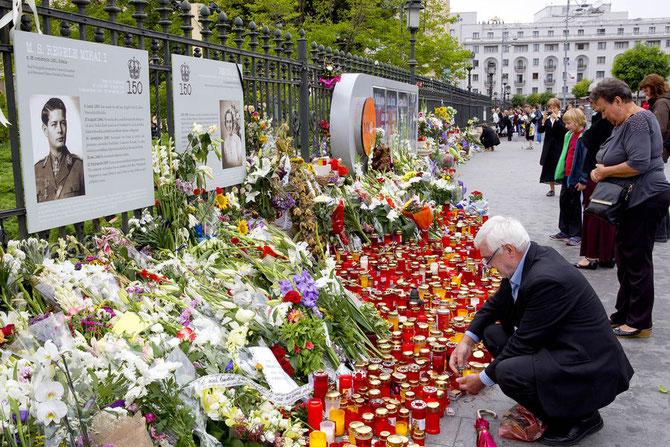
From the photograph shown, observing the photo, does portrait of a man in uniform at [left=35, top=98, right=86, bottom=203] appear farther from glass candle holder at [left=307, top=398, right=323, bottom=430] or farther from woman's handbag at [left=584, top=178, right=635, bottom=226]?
woman's handbag at [left=584, top=178, right=635, bottom=226]

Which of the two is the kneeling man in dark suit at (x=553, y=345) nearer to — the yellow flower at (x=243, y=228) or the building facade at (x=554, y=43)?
the yellow flower at (x=243, y=228)

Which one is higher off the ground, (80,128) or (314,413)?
(80,128)

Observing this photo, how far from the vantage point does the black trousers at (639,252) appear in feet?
15.5

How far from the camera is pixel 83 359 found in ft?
8.48

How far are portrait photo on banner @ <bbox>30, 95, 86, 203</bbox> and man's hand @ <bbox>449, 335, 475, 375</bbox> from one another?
2571mm

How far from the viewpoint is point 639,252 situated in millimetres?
4719

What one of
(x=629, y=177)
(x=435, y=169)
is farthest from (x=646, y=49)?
(x=629, y=177)

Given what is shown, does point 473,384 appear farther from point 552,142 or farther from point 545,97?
point 545,97

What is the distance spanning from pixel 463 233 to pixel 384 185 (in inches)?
48.0

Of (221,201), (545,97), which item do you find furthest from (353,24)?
A: (545,97)

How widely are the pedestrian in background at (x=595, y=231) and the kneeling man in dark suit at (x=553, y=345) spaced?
147 inches

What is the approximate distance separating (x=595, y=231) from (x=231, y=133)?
412cm

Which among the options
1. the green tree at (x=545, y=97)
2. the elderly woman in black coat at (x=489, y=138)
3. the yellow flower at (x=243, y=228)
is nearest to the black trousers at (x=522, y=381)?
the yellow flower at (x=243, y=228)

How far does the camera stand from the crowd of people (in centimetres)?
325
